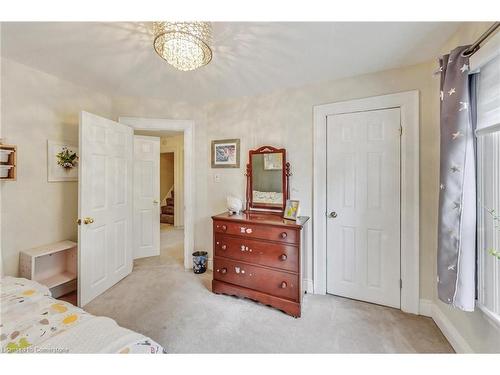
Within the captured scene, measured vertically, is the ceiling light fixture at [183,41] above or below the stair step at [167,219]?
above

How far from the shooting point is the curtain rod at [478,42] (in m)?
1.12

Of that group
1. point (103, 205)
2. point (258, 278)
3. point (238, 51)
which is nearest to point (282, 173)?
point (258, 278)

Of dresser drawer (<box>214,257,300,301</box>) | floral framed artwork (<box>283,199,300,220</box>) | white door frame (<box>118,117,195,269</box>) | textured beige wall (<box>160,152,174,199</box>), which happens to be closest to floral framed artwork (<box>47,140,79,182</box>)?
white door frame (<box>118,117,195,269</box>)

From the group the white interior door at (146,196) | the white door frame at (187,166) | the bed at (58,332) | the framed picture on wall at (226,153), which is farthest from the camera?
the white interior door at (146,196)

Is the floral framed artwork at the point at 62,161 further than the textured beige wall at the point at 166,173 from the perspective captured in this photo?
No

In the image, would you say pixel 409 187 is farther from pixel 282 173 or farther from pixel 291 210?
pixel 282 173

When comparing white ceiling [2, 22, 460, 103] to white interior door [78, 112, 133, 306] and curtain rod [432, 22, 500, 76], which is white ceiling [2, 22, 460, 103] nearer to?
curtain rod [432, 22, 500, 76]

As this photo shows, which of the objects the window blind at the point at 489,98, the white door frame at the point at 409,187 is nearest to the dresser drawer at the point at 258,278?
the white door frame at the point at 409,187

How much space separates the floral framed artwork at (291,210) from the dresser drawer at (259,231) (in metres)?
0.26

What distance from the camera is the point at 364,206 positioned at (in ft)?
7.18

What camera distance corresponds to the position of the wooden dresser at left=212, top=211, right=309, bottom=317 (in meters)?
2.00

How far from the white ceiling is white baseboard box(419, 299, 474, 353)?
7.24 ft

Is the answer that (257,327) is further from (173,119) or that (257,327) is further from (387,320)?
(173,119)

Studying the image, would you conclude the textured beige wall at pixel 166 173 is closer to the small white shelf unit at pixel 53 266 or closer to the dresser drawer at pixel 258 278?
the small white shelf unit at pixel 53 266
